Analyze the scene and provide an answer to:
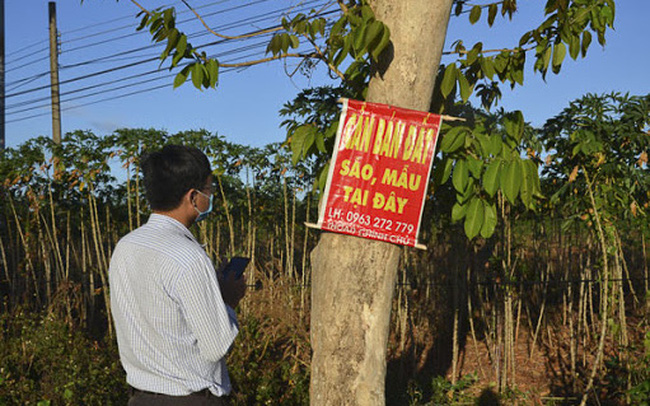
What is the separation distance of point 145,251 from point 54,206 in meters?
6.16

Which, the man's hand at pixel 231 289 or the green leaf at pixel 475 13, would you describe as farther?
the green leaf at pixel 475 13

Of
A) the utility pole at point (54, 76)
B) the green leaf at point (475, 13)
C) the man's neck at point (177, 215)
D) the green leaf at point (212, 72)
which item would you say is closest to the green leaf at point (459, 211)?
the green leaf at point (212, 72)

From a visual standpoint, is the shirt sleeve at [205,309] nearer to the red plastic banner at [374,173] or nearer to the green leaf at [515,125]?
the red plastic banner at [374,173]

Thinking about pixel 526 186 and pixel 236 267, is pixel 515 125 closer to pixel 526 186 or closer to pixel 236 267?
pixel 526 186

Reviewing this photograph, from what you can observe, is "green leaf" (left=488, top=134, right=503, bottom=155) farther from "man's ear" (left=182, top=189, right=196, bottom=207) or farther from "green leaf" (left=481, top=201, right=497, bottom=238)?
"man's ear" (left=182, top=189, right=196, bottom=207)

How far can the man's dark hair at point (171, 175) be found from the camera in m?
2.29

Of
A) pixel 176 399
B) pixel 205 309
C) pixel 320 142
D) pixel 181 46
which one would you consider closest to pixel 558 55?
pixel 320 142

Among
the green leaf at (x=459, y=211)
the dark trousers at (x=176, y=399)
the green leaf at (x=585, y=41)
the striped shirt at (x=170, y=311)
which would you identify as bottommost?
the dark trousers at (x=176, y=399)

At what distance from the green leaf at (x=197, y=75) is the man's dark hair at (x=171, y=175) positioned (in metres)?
0.93

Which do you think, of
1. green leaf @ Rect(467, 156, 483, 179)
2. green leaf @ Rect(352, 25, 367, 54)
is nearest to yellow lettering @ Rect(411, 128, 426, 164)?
green leaf @ Rect(467, 156, 483, 179)

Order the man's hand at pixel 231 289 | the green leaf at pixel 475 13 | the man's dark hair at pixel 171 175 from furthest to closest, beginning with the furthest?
the green leaf at pixel 475 13, the man's hand at pixel 231 289, the man's dark hair at pixel 171 175

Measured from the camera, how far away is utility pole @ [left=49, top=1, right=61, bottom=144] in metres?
14.7

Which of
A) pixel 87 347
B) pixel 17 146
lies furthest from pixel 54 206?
pixel 87 347

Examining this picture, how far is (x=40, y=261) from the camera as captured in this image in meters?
8.21
